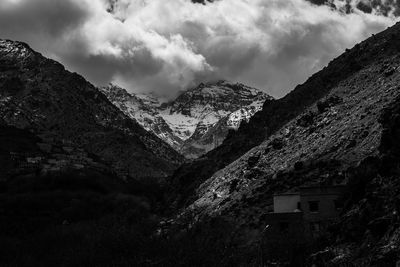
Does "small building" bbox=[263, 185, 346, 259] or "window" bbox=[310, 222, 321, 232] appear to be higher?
"small building" bbox=[263, 185, 346, 259]

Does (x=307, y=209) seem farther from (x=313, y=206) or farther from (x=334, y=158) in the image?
(x=334, y=158)

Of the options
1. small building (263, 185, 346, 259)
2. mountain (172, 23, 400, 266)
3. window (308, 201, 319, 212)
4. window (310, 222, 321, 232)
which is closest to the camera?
mountain (172, 23, 400, 266)

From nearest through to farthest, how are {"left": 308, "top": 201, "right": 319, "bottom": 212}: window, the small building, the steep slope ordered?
the small building
{"left": 308, "top": 201, "right": 319, "bottom": 212}: window
the steep slope

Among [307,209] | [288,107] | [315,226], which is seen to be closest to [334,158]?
[307,209]

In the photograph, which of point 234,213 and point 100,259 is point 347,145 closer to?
point 234,213

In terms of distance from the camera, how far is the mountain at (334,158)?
35.8 m

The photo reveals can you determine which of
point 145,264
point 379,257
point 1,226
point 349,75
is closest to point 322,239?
point 379,257

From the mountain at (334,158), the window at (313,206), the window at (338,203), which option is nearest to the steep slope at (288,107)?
the mountain at (334,158)

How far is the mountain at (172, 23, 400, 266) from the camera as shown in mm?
35750

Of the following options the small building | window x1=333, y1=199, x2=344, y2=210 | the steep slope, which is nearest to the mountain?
the steep slope

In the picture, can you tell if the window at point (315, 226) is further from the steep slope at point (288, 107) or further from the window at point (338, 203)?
the steep slope at point (288, 107)

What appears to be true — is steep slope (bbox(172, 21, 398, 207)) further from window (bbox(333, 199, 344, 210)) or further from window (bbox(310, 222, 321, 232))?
window (bbox(310, 222, 321, 232))

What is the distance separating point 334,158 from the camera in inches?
3290

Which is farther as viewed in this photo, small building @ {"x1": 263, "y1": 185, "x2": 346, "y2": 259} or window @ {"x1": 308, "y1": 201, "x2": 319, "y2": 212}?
window @ {"x1": 308, "y1": 201, "x2": 319, "y2": 212}
